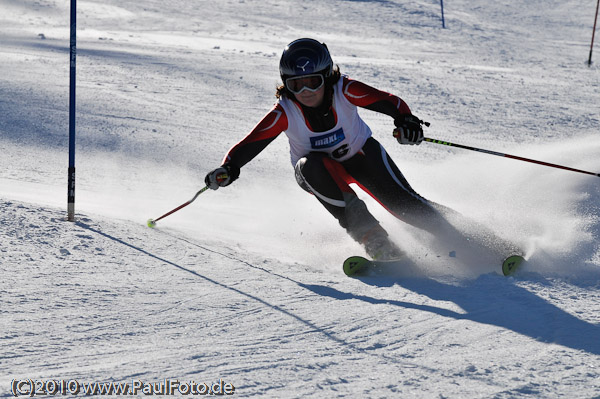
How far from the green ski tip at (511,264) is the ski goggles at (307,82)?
1.47 metres

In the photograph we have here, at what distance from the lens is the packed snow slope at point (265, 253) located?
2543 mm

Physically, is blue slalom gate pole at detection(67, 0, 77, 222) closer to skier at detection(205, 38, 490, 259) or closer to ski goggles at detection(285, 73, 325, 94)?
skier at detection(205, 38, 490, 259)

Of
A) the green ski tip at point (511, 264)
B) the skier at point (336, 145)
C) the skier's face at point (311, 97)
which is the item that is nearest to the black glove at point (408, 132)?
the skier at point (336, 145)

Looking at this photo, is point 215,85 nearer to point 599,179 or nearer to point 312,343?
point 599,179

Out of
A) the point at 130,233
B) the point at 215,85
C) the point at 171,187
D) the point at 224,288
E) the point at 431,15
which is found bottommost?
the point at 224,288

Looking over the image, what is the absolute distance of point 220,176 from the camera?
13.7 ft

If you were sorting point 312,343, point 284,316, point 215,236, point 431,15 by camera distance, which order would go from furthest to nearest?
point 431,15
point 215,236
point 284,316
point 312,343

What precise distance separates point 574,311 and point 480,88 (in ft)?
31.1

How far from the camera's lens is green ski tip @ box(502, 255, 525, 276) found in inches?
144

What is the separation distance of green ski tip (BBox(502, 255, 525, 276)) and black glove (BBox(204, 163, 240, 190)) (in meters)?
1.58

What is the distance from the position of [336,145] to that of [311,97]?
14.8 inches

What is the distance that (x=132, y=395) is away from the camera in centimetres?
229

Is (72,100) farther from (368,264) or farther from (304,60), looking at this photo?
(368,264)

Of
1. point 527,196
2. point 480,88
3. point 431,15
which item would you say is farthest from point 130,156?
point 431,15
